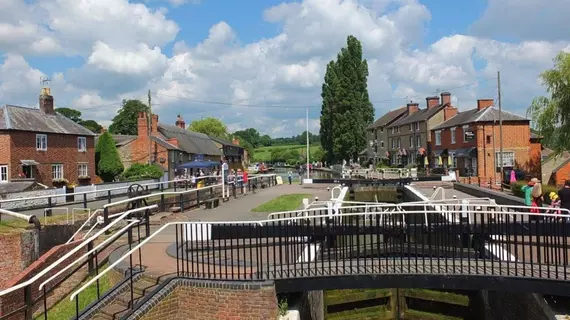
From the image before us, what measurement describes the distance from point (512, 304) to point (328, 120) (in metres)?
66.4

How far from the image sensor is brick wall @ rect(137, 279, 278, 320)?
26.2ft

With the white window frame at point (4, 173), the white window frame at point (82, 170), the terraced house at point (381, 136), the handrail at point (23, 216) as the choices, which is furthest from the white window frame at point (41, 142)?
the terraced house at point (381, 136)

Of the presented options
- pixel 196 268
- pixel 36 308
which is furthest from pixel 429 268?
pixel 36 308

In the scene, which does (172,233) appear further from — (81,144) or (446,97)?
(446,97)

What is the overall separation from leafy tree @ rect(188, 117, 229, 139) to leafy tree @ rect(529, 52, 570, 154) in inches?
3129

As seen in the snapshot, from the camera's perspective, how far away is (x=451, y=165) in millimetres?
53625

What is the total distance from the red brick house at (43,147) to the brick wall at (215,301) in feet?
81.4

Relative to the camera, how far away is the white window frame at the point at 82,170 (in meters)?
37.4

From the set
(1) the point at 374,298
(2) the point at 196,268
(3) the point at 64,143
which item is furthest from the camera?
(3) the point at 64,143

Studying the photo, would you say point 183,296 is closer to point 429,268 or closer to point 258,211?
point 429,268

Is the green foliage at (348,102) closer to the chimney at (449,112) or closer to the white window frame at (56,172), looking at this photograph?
the chimney at (449,112)

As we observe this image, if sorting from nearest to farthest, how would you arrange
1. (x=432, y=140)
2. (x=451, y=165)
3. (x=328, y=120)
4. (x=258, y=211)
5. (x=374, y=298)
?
(x=374, y=298)
(x=258, y=211)
(x=451, y=165)
(x=432, y=140)
(x=328, y=120)

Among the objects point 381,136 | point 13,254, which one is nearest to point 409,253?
point 13,254

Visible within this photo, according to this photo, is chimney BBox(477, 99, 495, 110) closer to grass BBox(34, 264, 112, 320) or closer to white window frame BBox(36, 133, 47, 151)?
white window frame BBox(36, 133, 47, 151)
